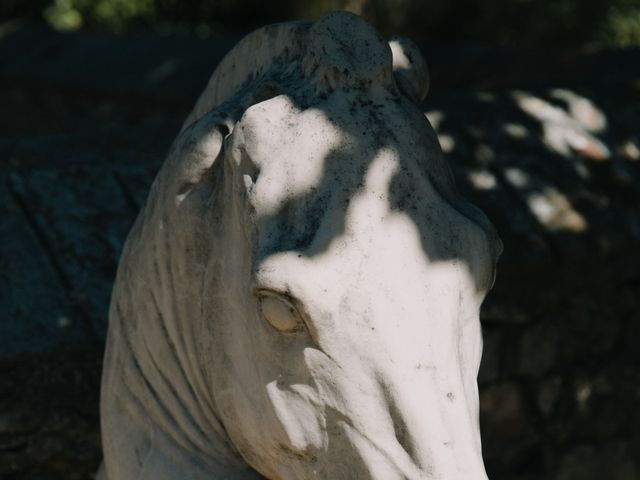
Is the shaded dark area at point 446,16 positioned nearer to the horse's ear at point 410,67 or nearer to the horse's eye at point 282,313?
the horse's ear at point 410,67

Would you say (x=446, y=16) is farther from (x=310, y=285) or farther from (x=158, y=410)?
(x=310, y=285)

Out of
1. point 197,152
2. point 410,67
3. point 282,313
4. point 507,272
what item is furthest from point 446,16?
point 282,313

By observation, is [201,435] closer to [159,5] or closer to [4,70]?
[4,70]

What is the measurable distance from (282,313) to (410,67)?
2.17ft

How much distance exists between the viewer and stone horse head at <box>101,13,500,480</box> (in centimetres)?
214

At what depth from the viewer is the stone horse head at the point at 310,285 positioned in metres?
2.14

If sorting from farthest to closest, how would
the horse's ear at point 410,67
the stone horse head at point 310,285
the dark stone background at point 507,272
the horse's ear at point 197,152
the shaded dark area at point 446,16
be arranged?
the shaded dark area at point 446,16, the dark stone background at point 507,272, the horse's ear at point 410,67, the horse's ear at point 197,152, the stone horse head at point 310,285

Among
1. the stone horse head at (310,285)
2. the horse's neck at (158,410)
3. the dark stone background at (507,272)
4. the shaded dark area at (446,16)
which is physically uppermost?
the stone horse head at (310,285)

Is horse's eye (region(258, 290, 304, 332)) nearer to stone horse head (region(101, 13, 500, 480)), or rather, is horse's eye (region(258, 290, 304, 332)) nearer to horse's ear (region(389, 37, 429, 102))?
stone horse head (region(101, 13, 500, 480))

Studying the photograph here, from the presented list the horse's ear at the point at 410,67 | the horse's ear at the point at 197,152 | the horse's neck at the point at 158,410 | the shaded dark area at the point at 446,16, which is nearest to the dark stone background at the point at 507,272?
the horse's neck at the point at 158,410

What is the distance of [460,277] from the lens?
222cm

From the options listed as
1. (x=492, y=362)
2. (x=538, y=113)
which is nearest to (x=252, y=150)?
(x=492, y=362)

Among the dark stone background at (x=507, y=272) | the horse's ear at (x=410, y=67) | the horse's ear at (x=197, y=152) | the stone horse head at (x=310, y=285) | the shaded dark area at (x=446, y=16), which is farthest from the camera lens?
the shaded dark area at (x=446, y=16)

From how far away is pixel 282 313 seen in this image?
216cm
